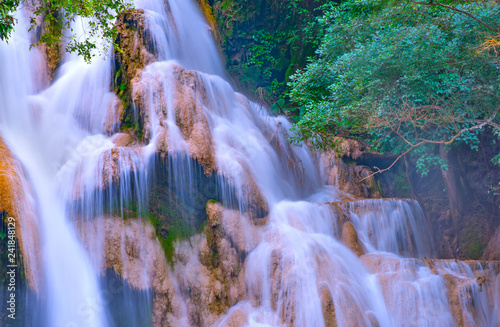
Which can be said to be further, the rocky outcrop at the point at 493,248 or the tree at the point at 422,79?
the rocky outcrop at the point at 493,248

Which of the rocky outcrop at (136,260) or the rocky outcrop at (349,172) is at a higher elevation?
the rocky outcrop at (349,172)

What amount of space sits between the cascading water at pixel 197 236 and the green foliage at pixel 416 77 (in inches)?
80.1

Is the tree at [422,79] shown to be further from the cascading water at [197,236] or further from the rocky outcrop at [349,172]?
the cascading water at [197,236]

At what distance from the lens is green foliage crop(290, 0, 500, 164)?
287 inches

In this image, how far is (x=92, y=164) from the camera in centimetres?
733

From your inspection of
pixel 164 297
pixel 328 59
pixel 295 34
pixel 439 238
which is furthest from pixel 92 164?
pixel 295 34

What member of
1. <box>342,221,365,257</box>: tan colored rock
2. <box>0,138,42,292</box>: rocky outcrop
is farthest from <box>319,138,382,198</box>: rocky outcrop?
<box>0,138,42,292</box>: rocky outcrop

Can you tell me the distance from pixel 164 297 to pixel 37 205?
285 centimetres

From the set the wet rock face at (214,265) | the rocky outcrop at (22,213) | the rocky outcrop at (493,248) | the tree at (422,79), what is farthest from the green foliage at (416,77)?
the rocky outcrop at (22,213)

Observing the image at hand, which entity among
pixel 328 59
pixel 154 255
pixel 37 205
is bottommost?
pixel 154 255

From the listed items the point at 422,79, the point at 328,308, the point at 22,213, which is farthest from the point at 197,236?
the point at 422,79

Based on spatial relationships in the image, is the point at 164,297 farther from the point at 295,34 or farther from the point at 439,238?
the point at 295,34

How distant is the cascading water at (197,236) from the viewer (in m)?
6.44

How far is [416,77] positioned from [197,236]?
223 inches
